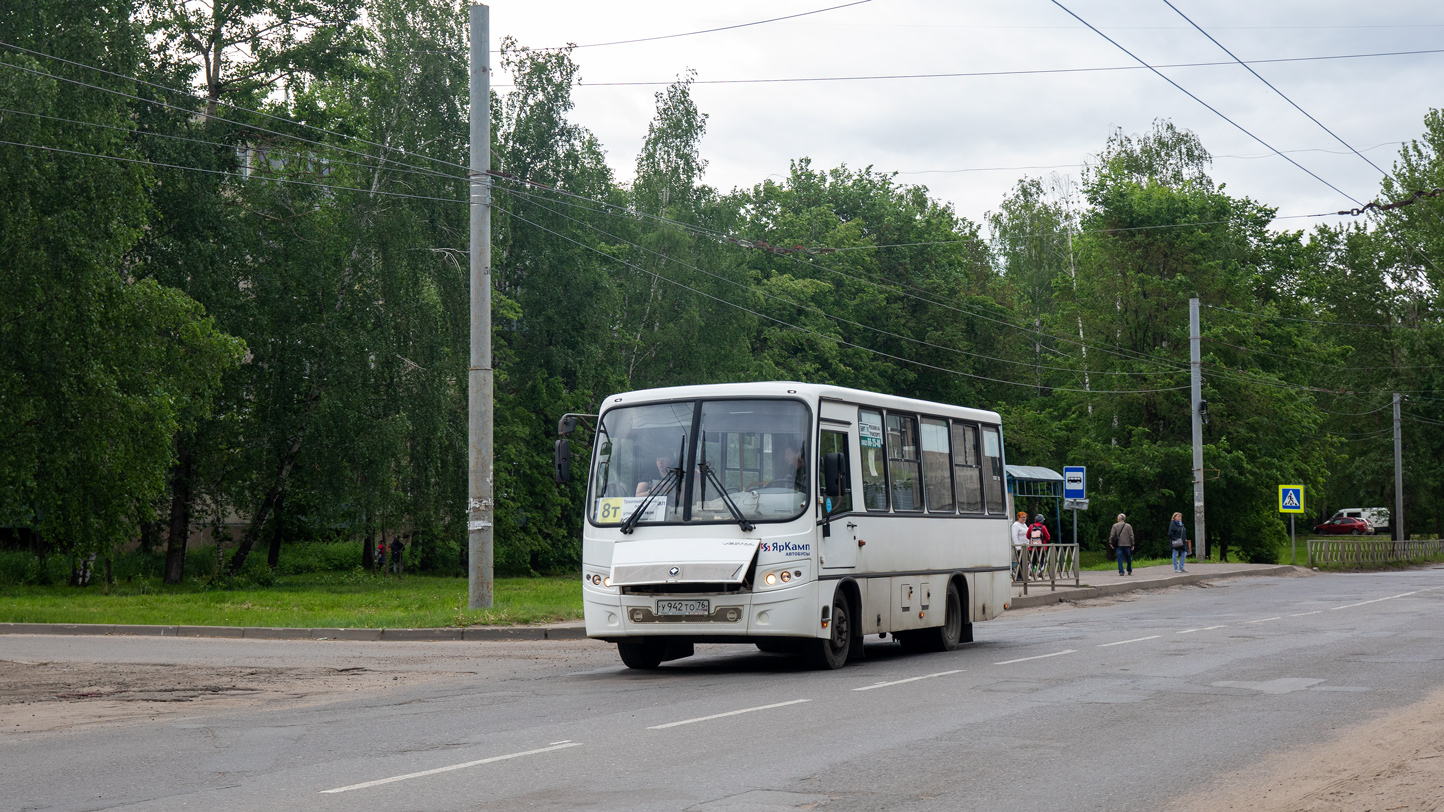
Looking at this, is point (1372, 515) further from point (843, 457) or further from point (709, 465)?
point (709, 465)

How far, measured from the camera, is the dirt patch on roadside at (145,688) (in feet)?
39.0

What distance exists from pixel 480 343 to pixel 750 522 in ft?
28.1

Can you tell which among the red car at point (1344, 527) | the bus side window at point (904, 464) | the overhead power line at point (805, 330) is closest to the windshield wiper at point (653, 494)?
the bus side window at point (904, 464)

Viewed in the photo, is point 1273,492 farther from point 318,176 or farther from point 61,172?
point 61,172

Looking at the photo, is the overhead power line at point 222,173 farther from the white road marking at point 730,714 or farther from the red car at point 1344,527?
the red car at point 1344,527

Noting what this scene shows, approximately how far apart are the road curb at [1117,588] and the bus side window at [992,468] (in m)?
3.31

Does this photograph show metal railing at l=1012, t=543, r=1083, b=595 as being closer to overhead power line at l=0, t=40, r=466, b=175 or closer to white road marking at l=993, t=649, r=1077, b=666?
white road marking at l=993, t=649, r=1077, b=666

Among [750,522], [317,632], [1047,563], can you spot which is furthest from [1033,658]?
[1047,563]

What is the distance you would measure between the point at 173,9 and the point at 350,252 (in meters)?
7.75

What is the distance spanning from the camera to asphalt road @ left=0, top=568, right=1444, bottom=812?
25.5 feet

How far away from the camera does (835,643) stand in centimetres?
1523

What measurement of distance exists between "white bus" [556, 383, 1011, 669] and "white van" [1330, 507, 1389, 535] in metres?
71.7

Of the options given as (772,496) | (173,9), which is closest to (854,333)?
(173,9)

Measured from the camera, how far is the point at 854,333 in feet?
219
